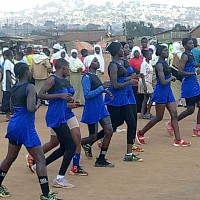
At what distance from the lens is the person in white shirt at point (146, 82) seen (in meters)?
14.7

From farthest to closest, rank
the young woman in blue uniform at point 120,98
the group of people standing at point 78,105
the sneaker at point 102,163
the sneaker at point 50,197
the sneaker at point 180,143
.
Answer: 1. the sneaker at point 180,143
2. the young woman in blue uniform at point 120,98
3. the sneaker at point 102,163
4. the group of people standing at point 78,105
5. the sneaker at point 50,197

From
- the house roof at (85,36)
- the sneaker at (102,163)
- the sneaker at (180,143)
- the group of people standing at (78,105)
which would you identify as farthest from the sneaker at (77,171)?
the house roof at (85,36)

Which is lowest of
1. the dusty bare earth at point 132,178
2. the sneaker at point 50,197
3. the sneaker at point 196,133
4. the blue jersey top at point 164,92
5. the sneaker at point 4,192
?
the sneaker at point 196,133

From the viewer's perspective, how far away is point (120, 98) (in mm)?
10141

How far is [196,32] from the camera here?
154 ft

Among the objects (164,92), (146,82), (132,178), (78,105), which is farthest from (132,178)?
(146,82)

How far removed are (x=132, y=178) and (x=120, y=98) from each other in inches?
61.8

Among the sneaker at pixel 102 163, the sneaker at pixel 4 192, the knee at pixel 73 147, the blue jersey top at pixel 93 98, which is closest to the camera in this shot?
the sneaker at pixel 4 192

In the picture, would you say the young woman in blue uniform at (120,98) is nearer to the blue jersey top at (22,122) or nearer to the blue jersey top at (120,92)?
the blue jersey top at (120,92)

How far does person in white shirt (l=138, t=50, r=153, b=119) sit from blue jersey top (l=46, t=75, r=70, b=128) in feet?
20.5

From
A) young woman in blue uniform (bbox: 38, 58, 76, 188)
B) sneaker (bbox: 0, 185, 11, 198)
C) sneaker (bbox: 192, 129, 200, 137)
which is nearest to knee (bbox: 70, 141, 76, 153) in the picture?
young woman in blue uniform (bbox: 38, 58, 76, 188)

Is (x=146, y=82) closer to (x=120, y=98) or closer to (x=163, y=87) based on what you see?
(x=163, y=87)

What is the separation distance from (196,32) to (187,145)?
36.1m

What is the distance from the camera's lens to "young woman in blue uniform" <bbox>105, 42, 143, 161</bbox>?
10.0 m
